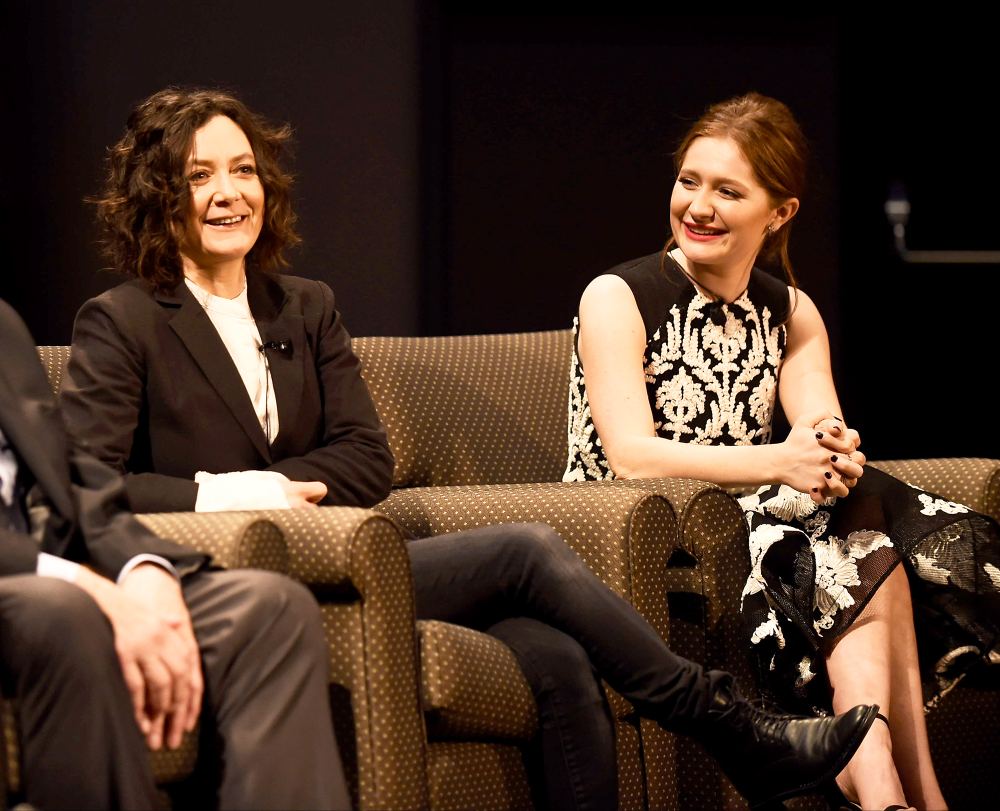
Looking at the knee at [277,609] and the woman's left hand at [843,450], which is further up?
the woman's left hand at [843,450]

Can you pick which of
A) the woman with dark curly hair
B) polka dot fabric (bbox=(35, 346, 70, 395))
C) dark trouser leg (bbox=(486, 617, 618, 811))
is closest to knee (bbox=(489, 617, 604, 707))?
dark trouser leg (bbox=(486, 617, 618, 811))

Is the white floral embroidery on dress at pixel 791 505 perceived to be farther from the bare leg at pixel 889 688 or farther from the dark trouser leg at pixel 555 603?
the dark trouser leg at pixel 555 603

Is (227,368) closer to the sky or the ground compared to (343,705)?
closer to the sky

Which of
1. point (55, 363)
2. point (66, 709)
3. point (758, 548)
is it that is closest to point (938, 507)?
point (758, 548)

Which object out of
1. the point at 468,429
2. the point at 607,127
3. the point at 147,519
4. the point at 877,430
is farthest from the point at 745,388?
the point at 877,430

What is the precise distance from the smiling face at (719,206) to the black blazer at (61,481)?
1.36 metres

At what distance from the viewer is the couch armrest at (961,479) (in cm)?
284

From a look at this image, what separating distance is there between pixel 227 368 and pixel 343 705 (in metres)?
0.73

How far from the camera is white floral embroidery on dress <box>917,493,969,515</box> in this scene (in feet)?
8.62

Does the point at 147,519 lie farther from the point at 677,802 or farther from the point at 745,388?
the point at 745,388

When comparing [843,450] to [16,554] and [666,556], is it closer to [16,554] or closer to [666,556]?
[666,556]

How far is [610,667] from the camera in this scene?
224 cm

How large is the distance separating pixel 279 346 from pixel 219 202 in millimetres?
→ 282

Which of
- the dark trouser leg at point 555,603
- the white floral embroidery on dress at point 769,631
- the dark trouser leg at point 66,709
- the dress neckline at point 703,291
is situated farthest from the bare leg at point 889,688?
the dark trouser leg at point 66,709
